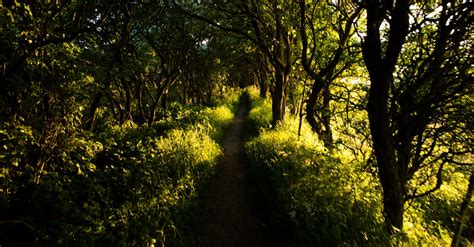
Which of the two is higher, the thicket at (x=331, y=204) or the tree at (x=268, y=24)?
the tree at (x=268, y=24)

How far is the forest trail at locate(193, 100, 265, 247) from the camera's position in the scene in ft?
18.4

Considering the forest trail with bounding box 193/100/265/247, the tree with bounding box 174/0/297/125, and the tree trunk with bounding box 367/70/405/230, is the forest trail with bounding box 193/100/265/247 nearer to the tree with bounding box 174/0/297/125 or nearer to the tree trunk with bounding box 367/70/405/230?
the tree trunk with bounding box 367/70/405/230

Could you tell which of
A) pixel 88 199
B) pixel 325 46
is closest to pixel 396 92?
Result: pixel 88 199

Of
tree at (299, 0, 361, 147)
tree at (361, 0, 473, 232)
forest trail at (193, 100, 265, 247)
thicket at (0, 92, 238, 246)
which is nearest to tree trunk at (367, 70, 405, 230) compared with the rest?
tree at (361, 0, 473, 232)

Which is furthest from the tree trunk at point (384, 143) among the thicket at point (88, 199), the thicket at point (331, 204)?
the thicket at point (88, 199)

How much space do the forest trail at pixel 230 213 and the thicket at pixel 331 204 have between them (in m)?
0.47

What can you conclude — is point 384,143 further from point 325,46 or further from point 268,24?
point 268,24

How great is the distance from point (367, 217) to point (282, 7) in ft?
25.9

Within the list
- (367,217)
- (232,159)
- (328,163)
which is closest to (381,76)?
(367,217)

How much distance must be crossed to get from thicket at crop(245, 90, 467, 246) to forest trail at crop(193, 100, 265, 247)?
0.47 m

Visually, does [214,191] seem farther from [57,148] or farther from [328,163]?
[57,148]

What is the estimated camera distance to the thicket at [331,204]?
4227mm

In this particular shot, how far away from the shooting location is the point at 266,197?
687cm

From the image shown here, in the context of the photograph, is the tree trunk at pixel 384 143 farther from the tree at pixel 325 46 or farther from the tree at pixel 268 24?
the tree at pixel 268 24
